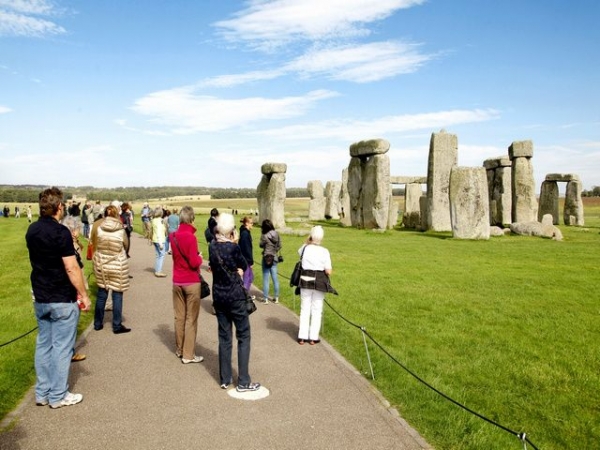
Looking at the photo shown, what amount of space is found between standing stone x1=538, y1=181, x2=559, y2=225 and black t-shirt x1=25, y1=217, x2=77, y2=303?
33.6m

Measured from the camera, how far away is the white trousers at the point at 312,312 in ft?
23.8

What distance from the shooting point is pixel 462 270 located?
1359cm

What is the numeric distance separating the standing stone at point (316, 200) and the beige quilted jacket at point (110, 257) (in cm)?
3309

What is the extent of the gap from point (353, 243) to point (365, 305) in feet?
36.4

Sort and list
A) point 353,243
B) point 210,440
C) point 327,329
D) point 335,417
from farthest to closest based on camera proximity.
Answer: point 353,243, point 327,329, point 335,417, point 210,440

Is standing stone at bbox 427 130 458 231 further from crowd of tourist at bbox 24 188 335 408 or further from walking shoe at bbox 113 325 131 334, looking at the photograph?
walking shoe at bbox 113 325 131 334

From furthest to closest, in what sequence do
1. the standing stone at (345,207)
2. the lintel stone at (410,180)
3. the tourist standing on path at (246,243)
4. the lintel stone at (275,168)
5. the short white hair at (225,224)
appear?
the lintel stone at (410,180), the standing stone at (345,207), the lintel stone at (275,168), the tourist standing on path at (246,243), the short white hair at (225,224)

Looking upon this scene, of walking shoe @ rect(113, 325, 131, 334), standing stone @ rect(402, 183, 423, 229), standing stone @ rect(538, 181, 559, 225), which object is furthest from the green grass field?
standing stone @ rect(538, 181, 559, 225)

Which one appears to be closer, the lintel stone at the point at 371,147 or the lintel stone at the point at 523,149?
the lintel stone at the point at 371,147

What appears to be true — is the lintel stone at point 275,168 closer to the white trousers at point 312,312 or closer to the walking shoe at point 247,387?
the white trousers at point 312,312

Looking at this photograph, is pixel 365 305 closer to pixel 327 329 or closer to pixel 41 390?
pixel 327 329

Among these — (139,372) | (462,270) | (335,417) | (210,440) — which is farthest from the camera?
(462,270)

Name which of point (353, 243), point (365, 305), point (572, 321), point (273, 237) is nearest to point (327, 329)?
point (365, 305)

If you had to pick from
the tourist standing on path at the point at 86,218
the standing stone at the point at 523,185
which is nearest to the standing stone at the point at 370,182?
the standing stone at the point at 523,185
